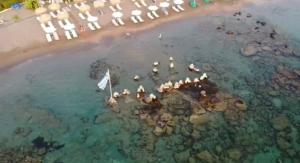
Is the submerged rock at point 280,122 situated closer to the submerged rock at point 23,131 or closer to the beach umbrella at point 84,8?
the submerged rock at point 23,131

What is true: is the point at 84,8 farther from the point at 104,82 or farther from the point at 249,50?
the point at 249,50

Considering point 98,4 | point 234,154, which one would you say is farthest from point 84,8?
point 234,154

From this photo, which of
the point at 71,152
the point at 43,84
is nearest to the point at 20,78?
the point at 43,84

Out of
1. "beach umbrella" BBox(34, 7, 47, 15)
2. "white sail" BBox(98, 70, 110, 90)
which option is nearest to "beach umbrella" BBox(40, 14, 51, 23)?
"beach umbrella" BBox(34, 7, 47, 15)

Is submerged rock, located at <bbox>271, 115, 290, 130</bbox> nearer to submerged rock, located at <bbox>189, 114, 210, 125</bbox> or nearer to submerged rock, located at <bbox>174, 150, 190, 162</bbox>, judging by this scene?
submerged rock, located at <bbox>189, 114, 210, 125</bbox>

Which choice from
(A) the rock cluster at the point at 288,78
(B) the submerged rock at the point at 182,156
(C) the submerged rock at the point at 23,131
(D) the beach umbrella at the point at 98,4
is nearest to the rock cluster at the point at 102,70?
(C) the submerged rock at the point at 23,131
